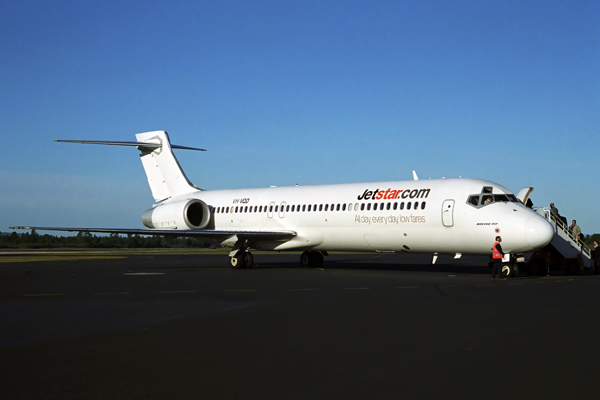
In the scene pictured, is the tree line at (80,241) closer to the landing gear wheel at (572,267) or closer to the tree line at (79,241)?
the tree line at (79,241)

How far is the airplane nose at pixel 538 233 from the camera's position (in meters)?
17.9

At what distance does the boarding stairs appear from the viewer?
21781 mm

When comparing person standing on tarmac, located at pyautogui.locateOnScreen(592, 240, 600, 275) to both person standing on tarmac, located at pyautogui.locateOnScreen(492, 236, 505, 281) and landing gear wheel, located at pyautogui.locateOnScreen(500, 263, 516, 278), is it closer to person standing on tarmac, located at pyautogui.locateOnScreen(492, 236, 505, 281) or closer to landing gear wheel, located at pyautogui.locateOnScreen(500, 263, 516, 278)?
landing gear wheel, located at pyautogui.locateOnScreen(500, 263, 516, 278)

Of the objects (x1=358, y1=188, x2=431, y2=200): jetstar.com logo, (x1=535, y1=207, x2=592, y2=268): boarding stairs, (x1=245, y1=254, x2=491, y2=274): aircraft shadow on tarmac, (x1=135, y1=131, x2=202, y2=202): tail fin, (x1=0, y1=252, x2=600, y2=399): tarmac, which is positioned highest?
(x1=135, y1=131, x2=202, y2=202): tail fin

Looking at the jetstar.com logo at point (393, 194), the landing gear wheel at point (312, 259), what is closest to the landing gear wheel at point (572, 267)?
the jetstar.com logo at point (393, 194)

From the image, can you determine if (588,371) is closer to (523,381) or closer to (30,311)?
(523,381)

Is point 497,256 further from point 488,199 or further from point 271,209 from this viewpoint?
point 271,209

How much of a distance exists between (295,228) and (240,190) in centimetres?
518

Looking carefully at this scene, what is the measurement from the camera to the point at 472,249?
64.3ft

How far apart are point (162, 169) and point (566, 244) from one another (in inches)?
785

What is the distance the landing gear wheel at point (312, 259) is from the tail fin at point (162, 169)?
8.16 meters

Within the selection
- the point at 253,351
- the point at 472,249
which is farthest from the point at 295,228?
the point at 253,351

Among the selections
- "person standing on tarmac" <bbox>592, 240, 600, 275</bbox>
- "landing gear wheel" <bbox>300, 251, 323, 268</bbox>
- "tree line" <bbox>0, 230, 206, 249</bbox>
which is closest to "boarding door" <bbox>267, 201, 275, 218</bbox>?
"landing gear wheel" <bbox>300, 251, 323, 268</bbox>

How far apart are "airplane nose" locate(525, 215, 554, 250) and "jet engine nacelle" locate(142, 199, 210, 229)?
620 inches
